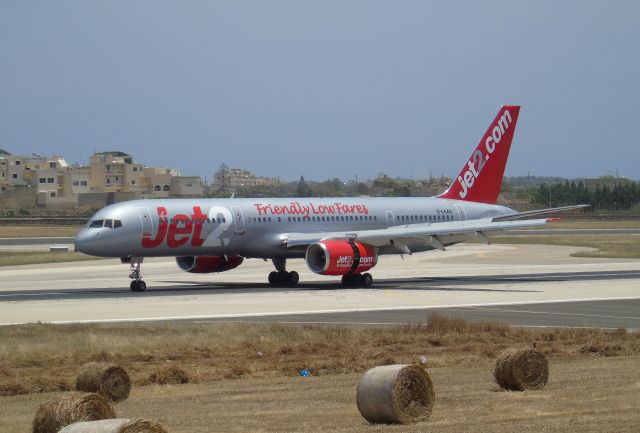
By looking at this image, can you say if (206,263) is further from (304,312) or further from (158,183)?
(158,183)

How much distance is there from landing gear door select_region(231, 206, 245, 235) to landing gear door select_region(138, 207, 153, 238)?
3.98 metres

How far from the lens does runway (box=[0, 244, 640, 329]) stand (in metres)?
36.3

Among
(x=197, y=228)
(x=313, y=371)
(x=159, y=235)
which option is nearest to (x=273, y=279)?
(x=197, y=228)

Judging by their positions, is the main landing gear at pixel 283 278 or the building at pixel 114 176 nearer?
the main landing gear at pixel 283 278

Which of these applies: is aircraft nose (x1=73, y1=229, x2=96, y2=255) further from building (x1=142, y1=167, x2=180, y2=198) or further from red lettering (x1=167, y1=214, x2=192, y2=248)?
building (x1=142, y1=167, x2=180, y2=198)

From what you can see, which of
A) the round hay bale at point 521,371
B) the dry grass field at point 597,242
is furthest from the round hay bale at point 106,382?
the dry grass field at point 597,242

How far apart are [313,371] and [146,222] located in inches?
936

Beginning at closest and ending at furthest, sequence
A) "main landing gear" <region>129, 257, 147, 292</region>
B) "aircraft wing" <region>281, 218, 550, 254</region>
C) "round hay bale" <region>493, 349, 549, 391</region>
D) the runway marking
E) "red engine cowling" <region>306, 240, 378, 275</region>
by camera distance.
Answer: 1. "round hay bale" <region>493, 349, 549, 391</region>
2. the runway marking
3. "main landing gear" <region>129, 257, 147, 292</region>
4. "red engine cowling" <region>306, 240, 378, 275</region>
5. "aircraft wing" <region>281, 218, 550, 254</region>

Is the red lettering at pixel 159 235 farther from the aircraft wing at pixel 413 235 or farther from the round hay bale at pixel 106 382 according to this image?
the round hay bale at pixel 106 382

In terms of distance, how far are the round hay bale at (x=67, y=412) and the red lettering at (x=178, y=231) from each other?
105 feet

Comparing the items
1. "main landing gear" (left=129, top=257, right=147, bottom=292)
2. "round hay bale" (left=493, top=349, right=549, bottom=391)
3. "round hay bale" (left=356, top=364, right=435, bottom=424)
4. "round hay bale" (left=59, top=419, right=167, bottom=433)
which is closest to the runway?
"main landing gear" (left=129, top=257, right=147, bottom=292)

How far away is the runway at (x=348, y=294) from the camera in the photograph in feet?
119

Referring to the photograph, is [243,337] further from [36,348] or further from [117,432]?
[117,432]

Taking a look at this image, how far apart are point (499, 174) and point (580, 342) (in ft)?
104
